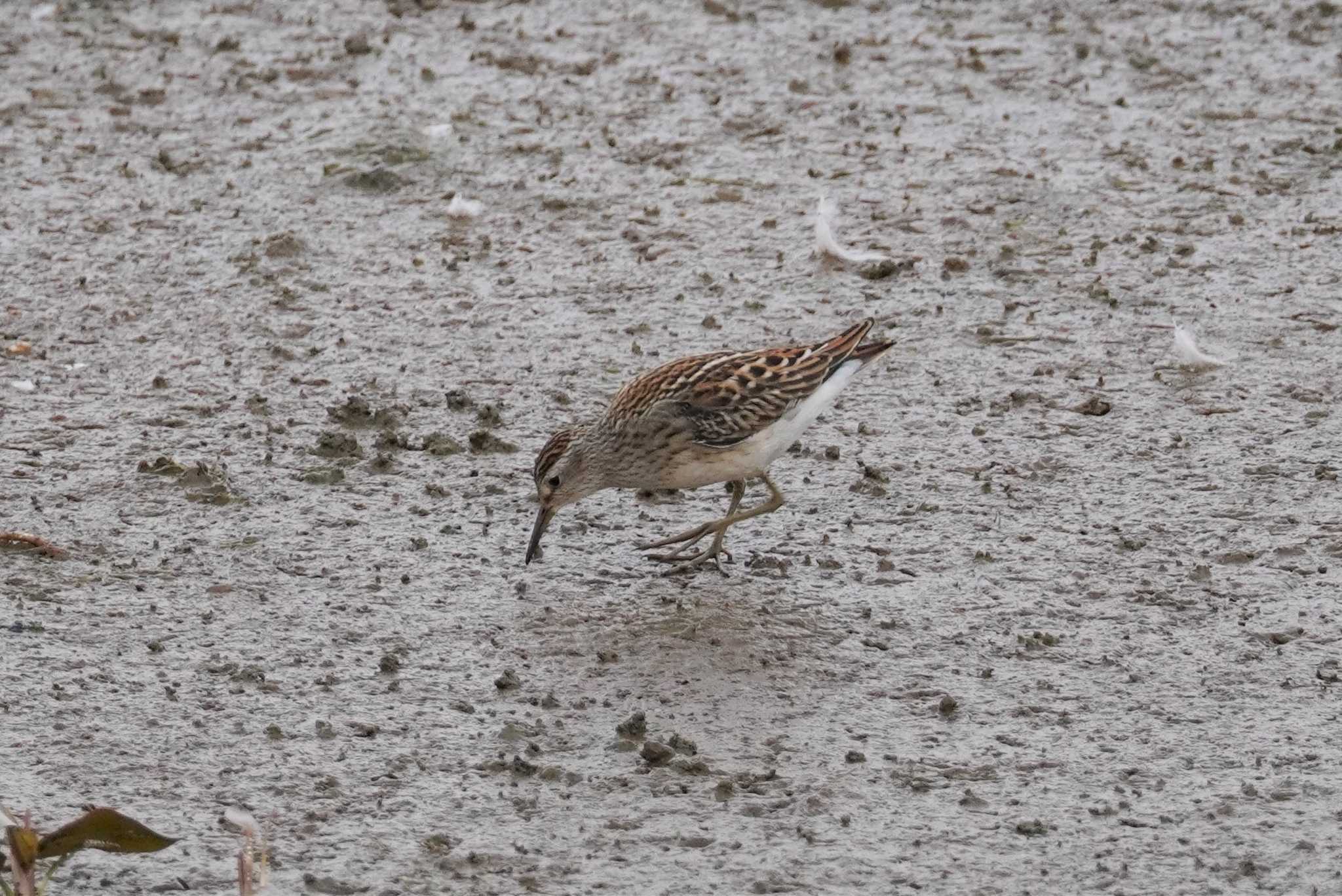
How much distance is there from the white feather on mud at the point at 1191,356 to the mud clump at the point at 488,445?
310 centimetres

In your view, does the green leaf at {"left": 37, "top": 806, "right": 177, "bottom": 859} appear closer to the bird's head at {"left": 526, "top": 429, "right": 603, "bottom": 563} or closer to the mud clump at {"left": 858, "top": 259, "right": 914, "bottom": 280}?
the bird's head at {"left": 526, "top": 429, "right": 603, "bottom": 563}

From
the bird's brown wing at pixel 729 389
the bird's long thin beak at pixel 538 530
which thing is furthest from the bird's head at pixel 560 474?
the bird's brown wing at pixel 729 389

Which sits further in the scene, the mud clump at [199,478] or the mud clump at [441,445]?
the mud clump at [441,445]

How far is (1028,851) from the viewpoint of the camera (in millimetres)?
5762

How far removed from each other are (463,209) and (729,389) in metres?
3.41

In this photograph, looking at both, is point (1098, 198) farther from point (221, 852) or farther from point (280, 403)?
point (221, 852)

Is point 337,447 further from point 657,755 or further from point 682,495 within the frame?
point 657,755

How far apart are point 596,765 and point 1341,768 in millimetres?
2303

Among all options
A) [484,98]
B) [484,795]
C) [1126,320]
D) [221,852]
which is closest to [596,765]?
[484,795]

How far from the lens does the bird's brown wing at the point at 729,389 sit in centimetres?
758

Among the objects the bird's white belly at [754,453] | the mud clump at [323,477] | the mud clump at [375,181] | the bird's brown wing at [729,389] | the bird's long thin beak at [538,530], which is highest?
the bird's brown wing at [729,389]

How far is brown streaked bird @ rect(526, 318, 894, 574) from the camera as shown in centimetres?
758

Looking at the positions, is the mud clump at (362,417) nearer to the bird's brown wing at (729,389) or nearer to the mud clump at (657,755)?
the bird's brown wing at (729,389)

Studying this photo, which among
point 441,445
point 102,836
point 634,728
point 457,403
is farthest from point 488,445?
point 102,836
